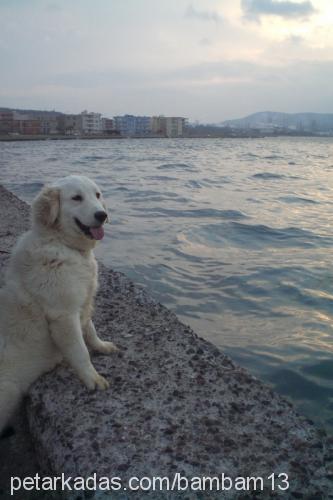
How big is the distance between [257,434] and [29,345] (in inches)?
64.1

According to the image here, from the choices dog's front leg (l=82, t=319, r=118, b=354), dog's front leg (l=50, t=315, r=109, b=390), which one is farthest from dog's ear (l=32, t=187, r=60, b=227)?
dog's front leg (l=82, t=319, r=118, b=354)

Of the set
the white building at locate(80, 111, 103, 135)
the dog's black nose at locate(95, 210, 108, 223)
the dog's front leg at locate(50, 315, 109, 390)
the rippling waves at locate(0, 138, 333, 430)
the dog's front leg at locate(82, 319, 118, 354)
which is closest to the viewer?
the dog's front leg at locate(50, 315, 109, 390)

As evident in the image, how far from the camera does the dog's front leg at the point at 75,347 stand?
9.88 ft

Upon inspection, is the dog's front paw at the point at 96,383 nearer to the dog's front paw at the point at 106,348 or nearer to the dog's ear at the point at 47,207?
the dog's front paw at the point at 106,348

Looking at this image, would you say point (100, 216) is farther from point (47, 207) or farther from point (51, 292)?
point (51, 292)

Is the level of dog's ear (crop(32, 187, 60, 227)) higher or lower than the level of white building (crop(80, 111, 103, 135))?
lower

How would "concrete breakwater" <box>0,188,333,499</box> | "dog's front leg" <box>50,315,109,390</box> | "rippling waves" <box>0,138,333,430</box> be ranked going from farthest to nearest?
"rippling waves" <box>0,138,333,430</box> → "dog's front leg" <box>50,315,109,390</box> → "concrete breakwater" <box>0,188,333,499</box>

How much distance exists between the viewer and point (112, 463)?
2.49m

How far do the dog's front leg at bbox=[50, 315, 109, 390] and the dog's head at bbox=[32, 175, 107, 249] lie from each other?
1.99ft

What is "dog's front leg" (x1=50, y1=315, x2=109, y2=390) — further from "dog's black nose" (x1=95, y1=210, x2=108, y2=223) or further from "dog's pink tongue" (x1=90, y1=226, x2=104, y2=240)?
"dog's black nose" (x1=95, y1=210, x2=108, y2=223)

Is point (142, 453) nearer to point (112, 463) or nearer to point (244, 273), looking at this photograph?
point (112, 463)

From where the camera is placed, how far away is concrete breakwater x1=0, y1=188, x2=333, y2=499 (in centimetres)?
248

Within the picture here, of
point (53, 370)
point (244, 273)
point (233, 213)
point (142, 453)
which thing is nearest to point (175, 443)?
point (142, 453)

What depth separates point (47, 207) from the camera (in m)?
3.25
